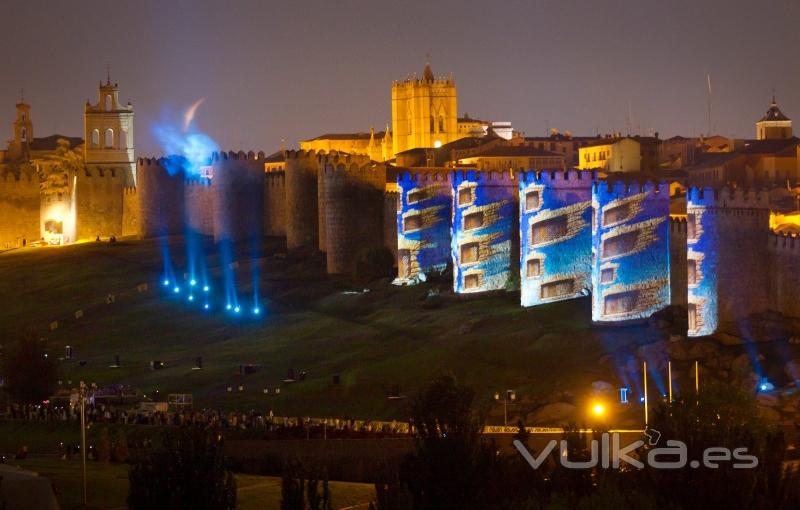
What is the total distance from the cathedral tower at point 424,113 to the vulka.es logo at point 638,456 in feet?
342

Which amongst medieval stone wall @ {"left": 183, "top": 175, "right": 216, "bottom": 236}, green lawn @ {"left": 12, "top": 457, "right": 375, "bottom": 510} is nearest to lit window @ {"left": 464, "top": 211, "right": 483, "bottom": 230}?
green lawn @ {"left": 12, "top": 457, "right": 375, "bottom": 510}

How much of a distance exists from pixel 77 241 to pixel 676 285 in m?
51.2

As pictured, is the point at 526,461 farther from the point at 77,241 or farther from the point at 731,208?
the point at 77,241

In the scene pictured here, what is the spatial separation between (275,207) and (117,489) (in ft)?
164

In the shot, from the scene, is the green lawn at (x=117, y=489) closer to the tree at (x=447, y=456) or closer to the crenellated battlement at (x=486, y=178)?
the tree at (x=447, y=456)

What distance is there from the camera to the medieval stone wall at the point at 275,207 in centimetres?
9612

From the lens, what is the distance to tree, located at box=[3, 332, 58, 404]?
64.8 meters

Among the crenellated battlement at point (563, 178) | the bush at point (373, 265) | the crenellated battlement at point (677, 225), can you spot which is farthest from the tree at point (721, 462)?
the bush at point (373, 265)

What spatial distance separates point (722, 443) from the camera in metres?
41.4

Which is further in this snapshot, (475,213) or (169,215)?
(169,215)

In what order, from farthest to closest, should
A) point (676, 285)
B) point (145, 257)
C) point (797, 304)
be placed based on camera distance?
1. point (145, 257)
2. point (676, 285)
3. point (797, 304)

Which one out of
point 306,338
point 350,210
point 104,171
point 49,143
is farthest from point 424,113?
point 306,338

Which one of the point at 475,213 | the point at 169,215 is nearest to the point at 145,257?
the point at 169,215

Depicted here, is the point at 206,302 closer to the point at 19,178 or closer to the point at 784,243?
the point at 784,243
